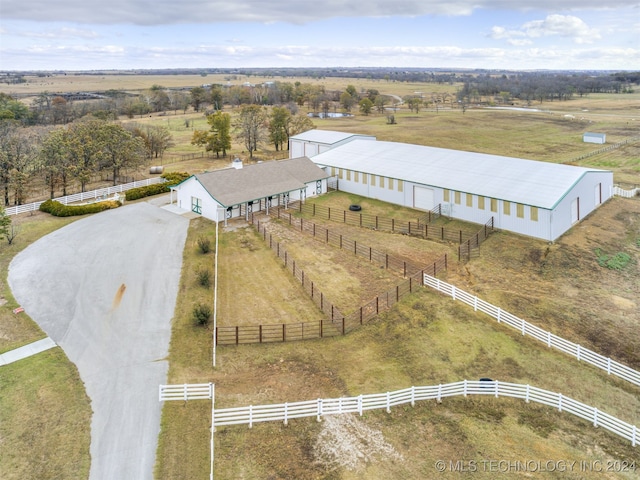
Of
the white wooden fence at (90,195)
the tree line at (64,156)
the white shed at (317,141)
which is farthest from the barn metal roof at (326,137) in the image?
the tree line at (64,156)

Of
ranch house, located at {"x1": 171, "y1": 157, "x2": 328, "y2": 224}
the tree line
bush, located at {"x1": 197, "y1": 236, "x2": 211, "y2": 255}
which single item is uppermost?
the tree line

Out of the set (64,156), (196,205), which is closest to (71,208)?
(64,156)

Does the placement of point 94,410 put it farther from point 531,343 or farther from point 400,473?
point 531,343

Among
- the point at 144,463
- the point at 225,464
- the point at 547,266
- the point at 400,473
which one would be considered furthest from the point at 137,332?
the point at 547,266

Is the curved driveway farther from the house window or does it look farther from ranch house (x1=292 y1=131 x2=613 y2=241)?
ranch house (x1=292 y1=131 x2=613 y2=241)

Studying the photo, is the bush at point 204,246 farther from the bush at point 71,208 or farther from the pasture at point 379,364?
the bush at point 71,208

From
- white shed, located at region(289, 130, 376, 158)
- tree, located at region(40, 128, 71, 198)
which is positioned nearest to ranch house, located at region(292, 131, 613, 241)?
white shed, located at region(289, 130, 376, 158)

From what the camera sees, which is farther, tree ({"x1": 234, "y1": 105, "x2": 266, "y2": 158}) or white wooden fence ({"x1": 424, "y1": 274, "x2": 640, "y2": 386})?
tree ({"x1": 234, "y1": 105, "x2": 266, "y2": 158})
